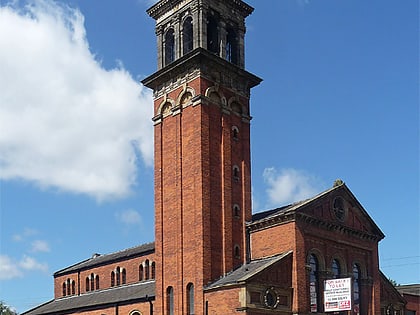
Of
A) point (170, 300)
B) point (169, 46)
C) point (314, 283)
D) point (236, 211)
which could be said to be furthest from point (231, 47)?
point (170, 300)

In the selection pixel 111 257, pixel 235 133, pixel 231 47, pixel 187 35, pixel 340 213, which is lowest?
pixel 111 257

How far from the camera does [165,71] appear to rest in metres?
40.6

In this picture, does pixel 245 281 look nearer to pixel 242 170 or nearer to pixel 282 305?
pixel 282 305

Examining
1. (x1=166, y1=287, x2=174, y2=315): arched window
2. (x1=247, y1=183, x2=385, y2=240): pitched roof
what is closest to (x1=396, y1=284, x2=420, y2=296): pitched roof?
(x1=247, y1=183, x2=385, y2=240): pitched roof

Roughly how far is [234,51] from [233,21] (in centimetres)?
213

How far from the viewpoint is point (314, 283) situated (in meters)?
36.9

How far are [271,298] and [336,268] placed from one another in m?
6.96

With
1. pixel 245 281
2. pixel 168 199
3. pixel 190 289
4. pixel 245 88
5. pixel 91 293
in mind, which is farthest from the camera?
pixel 91 293

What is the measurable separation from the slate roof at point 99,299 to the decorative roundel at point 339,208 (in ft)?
42.0

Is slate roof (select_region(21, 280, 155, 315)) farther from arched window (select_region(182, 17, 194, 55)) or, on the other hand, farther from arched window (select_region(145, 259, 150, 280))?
arched window (select_region(182, 17, 194, 55))

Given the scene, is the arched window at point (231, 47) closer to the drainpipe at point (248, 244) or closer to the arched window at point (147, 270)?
the drainpipe at point (248, 244)

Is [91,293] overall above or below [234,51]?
below

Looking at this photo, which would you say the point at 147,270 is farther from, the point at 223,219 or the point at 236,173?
the point at 236,173

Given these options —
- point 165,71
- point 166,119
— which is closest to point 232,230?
point 166,119
